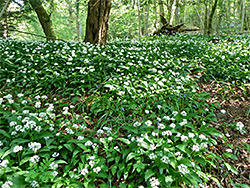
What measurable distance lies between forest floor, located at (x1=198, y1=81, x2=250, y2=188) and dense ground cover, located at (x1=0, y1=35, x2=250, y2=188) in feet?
0.15

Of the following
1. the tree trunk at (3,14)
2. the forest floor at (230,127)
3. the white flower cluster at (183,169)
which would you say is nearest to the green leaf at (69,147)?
the white flower cluster at (183,169)

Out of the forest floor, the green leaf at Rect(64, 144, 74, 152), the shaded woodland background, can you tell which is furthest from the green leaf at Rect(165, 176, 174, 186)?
the shaded woodland background

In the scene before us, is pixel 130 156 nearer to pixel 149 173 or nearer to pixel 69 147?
pixel 149 173

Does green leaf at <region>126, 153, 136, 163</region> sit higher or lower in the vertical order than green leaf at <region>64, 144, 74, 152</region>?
lower

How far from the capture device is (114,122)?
3.04m

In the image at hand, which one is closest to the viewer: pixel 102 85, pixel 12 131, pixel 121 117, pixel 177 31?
pixel 12 131

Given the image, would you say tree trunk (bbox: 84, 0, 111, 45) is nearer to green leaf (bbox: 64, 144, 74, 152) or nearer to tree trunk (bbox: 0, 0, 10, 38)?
tree trunk (bbox: 0, 0, 10, 38)

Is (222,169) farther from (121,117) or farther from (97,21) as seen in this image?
(97,21)

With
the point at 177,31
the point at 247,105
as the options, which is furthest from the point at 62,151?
the point at 177,31

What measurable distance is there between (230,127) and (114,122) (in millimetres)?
2112

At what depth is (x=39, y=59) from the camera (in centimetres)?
453

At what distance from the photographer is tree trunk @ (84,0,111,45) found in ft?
18.7

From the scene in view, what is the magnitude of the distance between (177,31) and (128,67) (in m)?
9.06

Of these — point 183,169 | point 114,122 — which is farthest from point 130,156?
point 114,122
